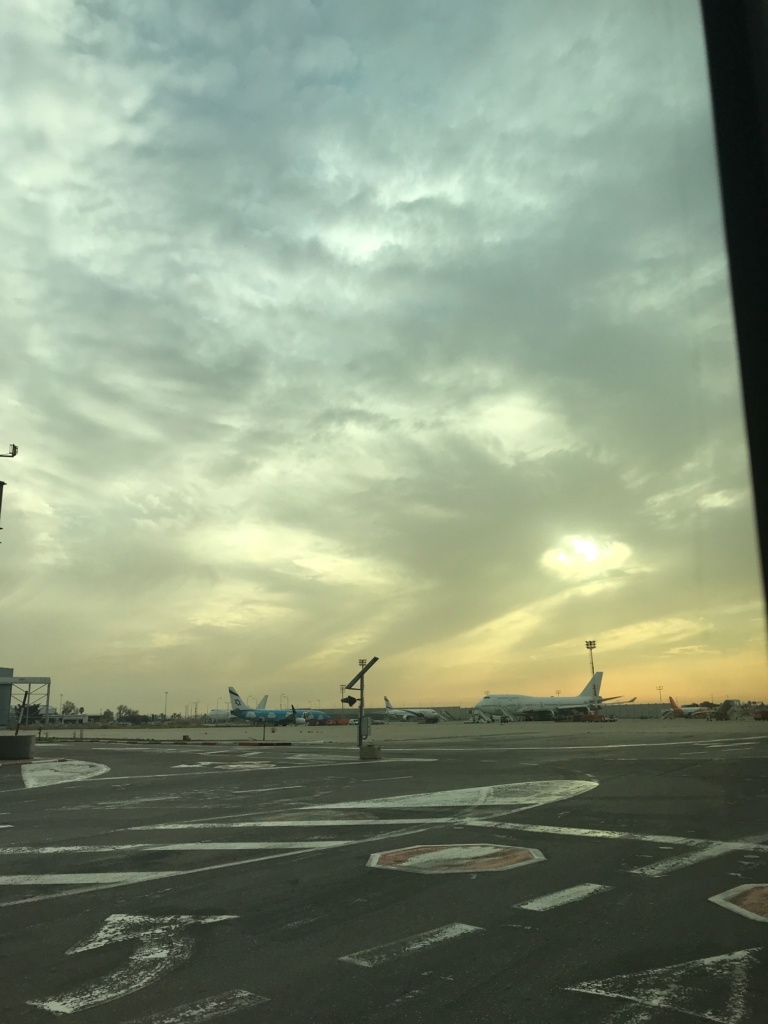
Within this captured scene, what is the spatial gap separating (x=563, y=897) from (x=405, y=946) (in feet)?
7.06

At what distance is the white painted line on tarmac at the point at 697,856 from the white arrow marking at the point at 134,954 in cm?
474

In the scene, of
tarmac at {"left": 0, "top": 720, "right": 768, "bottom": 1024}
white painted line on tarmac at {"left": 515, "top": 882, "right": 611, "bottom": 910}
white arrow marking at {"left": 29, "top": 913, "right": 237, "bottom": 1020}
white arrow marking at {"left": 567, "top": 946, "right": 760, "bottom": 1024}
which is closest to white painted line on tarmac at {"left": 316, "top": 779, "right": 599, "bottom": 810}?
tarmac at {"left": 0, "top": 720, "right": 768, "bottom": 1024}

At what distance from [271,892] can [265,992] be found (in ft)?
9.59

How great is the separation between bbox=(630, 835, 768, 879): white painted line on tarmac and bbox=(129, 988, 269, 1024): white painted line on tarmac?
5112 mm

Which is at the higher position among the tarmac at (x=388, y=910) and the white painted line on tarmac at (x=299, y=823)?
the tarmac at (x=388, y=910)

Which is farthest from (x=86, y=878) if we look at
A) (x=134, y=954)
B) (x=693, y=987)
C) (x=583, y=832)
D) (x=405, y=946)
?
(x=583, y=832)

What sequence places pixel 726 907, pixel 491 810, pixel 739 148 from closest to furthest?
pixel 739 148 → pixel 726 907 → pixel 491 810

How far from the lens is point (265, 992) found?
17.0 ft

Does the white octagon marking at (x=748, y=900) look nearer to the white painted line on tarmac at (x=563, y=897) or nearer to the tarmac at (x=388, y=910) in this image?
the tarmac at (x=388, y=910)

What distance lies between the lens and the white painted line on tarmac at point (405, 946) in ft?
19.1

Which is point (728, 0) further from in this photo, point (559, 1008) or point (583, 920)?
point (583, 920)

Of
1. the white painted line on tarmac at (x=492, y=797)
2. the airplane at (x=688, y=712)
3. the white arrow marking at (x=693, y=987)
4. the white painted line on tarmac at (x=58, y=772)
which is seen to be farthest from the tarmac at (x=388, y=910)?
the airplane at (x=688, y=712)

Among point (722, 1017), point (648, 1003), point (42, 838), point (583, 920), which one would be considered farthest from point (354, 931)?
point (42, 838)

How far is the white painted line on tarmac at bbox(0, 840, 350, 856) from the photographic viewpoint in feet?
34.2
